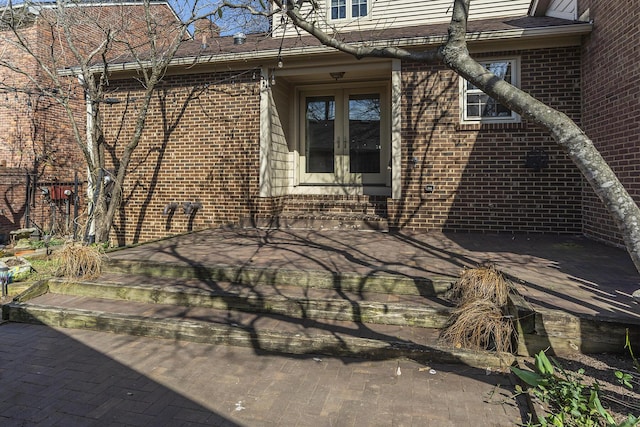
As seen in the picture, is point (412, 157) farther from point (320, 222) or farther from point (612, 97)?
point (612, 97)

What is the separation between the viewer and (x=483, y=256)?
5.25 meters

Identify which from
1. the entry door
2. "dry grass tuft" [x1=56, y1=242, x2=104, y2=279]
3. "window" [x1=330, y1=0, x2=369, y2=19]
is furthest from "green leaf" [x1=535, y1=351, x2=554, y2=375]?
"window" [x1=330, y1=0, x2=369, y2=19]

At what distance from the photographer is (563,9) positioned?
7.70m

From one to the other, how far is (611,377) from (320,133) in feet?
25.1

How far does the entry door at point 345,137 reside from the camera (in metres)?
9.02

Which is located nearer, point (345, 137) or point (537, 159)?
point (537, 159)

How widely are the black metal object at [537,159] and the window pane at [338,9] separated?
5.75 m

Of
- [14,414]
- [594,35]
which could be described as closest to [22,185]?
[14,414]

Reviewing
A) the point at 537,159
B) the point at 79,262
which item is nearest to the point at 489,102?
the point at 537,159

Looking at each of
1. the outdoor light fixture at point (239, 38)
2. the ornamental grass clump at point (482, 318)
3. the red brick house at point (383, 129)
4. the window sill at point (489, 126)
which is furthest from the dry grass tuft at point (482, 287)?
the outdoor light fixture at point (239, 38)

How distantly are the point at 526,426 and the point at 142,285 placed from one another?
3.98m

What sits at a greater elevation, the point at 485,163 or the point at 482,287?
the point at 485,163

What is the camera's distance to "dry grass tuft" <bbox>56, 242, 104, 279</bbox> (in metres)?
4.84

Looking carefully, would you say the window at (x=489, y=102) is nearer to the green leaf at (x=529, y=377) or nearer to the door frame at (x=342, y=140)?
the door frame at (x=342, y=140)
